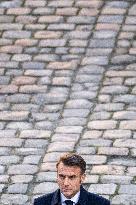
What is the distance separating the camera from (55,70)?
35.4 feet

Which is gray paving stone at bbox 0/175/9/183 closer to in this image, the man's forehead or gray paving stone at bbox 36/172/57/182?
gray paving stone at bbox 36/172/57/182

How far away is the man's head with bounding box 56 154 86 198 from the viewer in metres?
5.86

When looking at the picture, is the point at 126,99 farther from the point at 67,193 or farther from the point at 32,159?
the point at 67,193

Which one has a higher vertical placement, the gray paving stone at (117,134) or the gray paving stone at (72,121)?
the gray paving stone at (72,121)

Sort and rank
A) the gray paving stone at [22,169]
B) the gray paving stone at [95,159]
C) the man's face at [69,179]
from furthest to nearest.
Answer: the gray paving stone at [95,159], the gray paving stone at [22,169], the man's face at [69,179]

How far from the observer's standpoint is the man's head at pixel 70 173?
5.86 metres

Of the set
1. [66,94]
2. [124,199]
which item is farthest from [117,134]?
[124,199]

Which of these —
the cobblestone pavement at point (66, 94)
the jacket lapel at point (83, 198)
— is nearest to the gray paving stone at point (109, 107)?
the cobblestone pavement at point (66, 94)

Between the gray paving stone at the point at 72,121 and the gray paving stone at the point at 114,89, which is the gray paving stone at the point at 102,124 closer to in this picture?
the gray paving stone at the point at 72,121

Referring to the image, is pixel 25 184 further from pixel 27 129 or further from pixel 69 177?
pixel 69 177

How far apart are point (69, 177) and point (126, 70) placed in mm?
5000

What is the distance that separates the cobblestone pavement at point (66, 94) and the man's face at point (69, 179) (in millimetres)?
2259

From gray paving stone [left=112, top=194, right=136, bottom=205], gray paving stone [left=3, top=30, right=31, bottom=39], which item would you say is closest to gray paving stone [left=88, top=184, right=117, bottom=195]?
gray paving stone [left=112, top=194, right=136, bottom=205]

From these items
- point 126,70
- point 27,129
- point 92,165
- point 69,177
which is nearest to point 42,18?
point 126,70
